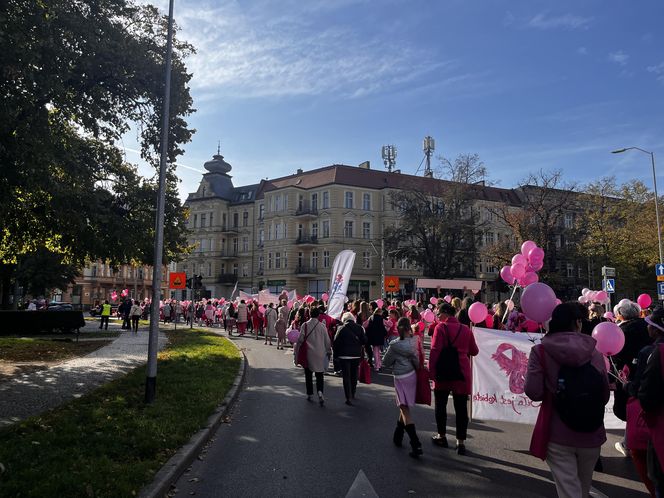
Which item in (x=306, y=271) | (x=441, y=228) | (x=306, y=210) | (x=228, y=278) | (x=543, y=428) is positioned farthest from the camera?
(x=228, y=278)

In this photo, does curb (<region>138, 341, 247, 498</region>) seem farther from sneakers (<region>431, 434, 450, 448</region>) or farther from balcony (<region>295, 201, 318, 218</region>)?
balcony (<region>295, 201, 318, 218</region>)

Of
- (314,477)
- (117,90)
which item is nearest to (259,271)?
(117,90)

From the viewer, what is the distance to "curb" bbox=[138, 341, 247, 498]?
194 inches

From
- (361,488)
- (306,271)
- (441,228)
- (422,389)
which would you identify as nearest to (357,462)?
(361,488)

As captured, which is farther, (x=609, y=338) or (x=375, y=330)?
(x=375, y=330)

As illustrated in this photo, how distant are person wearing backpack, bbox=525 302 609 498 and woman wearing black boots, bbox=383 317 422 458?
2770 mm

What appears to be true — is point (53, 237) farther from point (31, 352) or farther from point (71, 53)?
point (71, 53)

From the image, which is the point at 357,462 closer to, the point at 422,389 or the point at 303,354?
the point at 422,389

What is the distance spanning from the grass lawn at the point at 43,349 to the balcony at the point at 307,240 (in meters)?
38.2

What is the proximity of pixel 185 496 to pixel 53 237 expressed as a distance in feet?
51.5

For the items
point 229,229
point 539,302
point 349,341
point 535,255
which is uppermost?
point 229,229

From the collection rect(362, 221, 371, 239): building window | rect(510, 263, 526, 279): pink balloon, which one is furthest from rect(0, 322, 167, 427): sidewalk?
rect(362, 221, 371, 239): building window

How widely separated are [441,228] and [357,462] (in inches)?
1524

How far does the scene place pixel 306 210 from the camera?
196 feet
